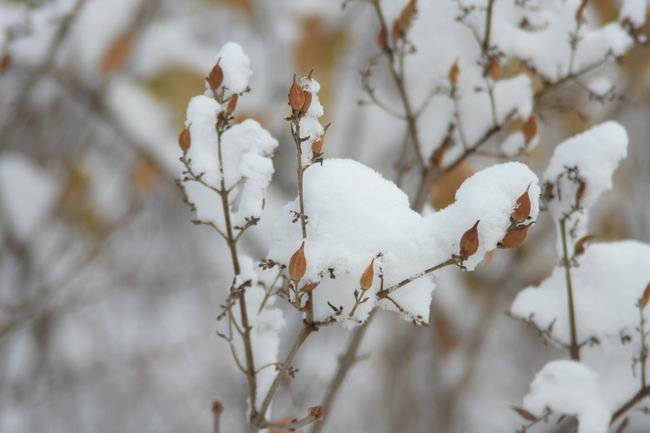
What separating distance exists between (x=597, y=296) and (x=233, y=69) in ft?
2.06

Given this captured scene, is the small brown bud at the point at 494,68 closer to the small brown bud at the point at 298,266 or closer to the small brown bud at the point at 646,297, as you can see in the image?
the small brown bud at the point at 646,297

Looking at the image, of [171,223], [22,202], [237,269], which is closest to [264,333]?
[237,269]

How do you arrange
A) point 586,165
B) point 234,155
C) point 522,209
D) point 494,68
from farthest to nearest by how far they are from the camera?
1. point 494,68
2. point 586,165
3. point 234,155
4. point 522,209

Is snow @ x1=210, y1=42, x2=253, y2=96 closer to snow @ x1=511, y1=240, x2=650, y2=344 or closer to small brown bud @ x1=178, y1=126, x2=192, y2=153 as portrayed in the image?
small brown bud @ x1=178, y1=126, x2=192, y2=153

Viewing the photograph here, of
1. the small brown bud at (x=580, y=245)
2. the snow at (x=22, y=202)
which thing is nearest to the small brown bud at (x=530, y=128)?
the small brown bud at (x=580, y=245)

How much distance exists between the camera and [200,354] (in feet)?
13.8

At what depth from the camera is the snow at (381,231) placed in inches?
28.4

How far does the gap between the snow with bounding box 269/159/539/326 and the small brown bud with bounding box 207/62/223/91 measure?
15cm

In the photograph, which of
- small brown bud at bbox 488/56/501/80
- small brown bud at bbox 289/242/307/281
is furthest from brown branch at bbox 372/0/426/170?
small brown bud at bbox 289/242/307/281

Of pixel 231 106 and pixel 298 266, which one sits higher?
pixel 231 106

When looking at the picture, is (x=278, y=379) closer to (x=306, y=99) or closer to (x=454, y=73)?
(x=306, y=99)

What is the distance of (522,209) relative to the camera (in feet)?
2.25

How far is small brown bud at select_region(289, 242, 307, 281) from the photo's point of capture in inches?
27.5

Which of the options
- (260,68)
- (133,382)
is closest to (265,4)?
(260,68)
